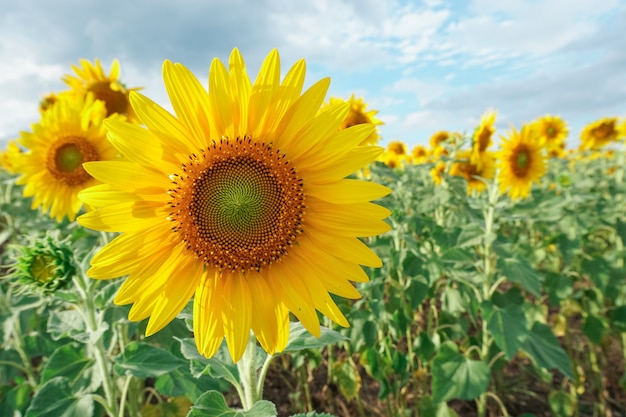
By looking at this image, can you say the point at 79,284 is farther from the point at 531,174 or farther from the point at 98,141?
the point at 531,174

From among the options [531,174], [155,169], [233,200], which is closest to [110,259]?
[155,169]

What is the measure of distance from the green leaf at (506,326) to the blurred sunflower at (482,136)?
250 centimetres

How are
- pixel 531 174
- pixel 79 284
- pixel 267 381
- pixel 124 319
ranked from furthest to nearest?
1. pixel 531 174
2. pixel 267 381
3. pixel 124 319
4. pixel 79 284

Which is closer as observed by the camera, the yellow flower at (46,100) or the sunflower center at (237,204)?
the sunflower center at (237,204)

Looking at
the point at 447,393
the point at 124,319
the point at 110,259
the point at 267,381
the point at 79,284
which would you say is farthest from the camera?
the point at 267,381

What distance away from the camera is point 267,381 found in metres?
4.61

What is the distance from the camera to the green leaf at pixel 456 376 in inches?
121

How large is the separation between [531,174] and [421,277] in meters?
2.53

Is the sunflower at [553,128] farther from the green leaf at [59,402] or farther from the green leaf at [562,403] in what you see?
the green leaf at [59,402]

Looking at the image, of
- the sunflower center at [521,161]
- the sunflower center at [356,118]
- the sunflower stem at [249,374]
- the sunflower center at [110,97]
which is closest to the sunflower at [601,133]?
the sunflower center at [521,161]

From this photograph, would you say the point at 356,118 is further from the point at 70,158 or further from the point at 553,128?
the point at 553,128

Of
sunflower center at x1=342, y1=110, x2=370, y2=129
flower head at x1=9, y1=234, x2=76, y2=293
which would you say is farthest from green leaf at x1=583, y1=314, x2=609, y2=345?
flower head at x1=9, y1=234, x2=76, y2=293

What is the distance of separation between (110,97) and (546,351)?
4500mm

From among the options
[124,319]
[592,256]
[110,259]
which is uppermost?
[110,259]
